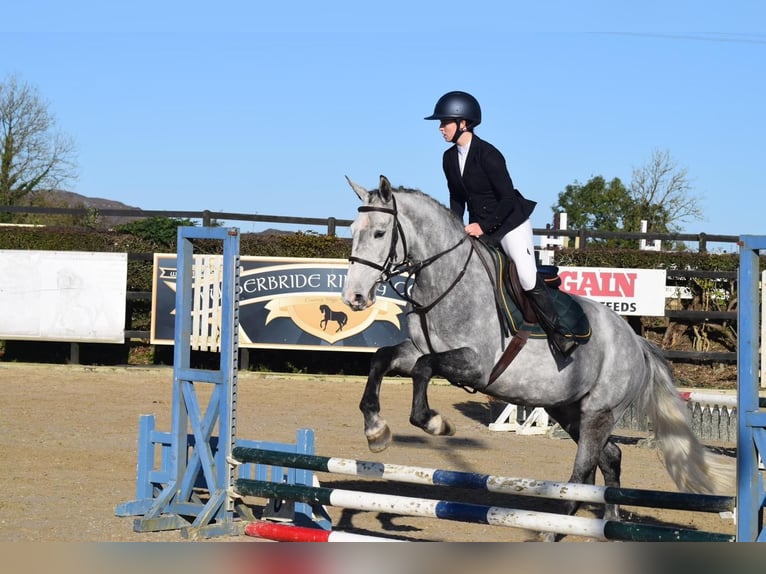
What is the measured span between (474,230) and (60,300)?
10.4 m

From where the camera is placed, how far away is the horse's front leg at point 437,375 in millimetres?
4918

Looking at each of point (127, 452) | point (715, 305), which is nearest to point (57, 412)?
point (127, 452)

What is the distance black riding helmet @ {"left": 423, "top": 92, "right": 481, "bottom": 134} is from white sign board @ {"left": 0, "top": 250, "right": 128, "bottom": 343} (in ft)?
32.9

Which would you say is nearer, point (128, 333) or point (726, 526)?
point (726, 526)

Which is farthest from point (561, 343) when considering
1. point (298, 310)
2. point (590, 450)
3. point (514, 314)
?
point (298, 310)

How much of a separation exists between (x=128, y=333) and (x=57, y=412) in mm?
4136

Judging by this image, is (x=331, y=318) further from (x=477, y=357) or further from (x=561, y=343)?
(x=477, y=357)

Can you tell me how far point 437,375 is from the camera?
17.0 feet

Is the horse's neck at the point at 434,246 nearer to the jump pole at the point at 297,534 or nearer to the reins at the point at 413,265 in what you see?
the reins at the point at 413,265

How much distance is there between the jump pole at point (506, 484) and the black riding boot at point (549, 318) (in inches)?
38.4

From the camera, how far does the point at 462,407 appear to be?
12664 mm

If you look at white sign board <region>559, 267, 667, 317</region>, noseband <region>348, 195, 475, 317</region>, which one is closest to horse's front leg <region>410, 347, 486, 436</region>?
noseband <region>348, 195, 475, 317</region>

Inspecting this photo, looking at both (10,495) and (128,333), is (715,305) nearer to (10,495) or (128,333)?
(128,333)

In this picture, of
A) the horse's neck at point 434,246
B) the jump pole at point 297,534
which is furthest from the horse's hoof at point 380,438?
the horse's neck at point 434,246
